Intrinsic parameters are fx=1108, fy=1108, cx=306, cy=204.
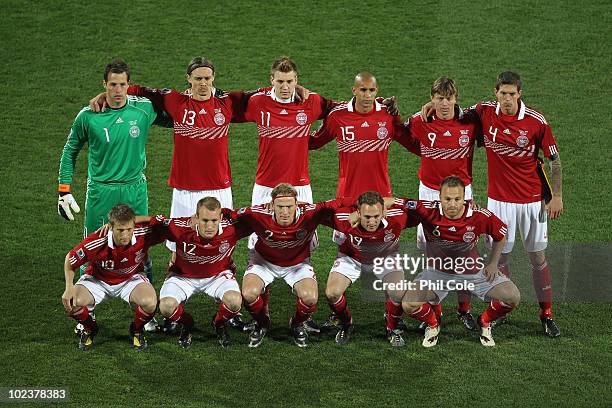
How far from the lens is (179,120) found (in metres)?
9.20

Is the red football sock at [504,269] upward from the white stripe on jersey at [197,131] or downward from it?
downward

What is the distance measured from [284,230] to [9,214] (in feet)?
Result: 11.6

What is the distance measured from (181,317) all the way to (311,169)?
359cm

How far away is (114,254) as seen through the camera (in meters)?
8.68

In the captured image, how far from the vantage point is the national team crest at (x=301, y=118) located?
9.27m

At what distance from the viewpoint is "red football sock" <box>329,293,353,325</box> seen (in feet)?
28.9

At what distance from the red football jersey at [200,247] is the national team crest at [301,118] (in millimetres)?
1021

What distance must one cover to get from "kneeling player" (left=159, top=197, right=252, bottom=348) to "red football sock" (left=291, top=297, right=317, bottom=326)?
1.53ft

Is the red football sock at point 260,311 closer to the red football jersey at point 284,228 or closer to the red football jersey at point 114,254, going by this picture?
the red football jersey at point 284,228

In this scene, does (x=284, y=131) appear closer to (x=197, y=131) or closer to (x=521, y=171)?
(x=197, y=131)

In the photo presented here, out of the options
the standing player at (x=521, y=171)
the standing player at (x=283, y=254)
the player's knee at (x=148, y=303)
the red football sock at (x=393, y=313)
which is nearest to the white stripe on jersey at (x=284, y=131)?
the standing player at (x=283, y=254)

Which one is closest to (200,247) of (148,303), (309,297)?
(148,303)

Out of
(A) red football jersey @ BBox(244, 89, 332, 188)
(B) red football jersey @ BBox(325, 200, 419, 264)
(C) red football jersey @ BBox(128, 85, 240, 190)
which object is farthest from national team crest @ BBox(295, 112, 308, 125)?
(B) red football jersey @ BBox(325, 200, 419, 264)

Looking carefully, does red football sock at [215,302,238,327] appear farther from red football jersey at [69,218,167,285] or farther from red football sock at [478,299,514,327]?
red football sock at [478,299,514,327]
